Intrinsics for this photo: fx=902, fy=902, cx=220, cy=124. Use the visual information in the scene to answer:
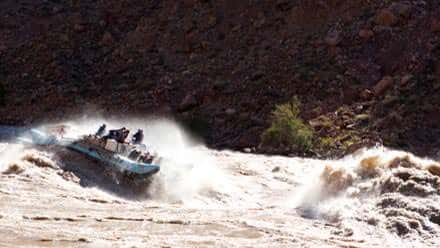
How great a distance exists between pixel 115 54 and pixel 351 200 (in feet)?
70.2

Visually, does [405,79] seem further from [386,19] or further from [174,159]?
[174,159]

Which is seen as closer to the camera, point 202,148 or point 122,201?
point 122,201

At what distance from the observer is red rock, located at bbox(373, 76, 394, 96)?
108ft

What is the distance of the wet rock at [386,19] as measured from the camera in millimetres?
35188

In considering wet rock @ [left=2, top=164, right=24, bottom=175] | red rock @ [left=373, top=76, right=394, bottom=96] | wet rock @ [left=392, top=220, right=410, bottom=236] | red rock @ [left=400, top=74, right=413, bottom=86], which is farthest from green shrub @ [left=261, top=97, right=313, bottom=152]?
wet rock @ [left=392, top=220, right=410, bottom=236]

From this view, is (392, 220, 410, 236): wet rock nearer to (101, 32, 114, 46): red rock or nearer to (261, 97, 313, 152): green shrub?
(261, 97, 313, 152): green shrub

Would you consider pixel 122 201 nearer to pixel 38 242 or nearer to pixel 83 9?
pixel 38 242

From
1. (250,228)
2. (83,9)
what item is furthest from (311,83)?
(250,228)

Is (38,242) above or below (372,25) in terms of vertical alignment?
below

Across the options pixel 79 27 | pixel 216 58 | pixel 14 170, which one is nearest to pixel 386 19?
pixel 216 58

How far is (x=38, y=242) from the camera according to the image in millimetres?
15023

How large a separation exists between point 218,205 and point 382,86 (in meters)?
13.3

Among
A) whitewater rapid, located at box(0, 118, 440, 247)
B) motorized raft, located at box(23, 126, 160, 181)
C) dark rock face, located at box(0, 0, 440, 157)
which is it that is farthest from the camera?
dark rock face, located at box(0, 0, 440, 157)

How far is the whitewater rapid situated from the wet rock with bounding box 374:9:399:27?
10.8 metres
